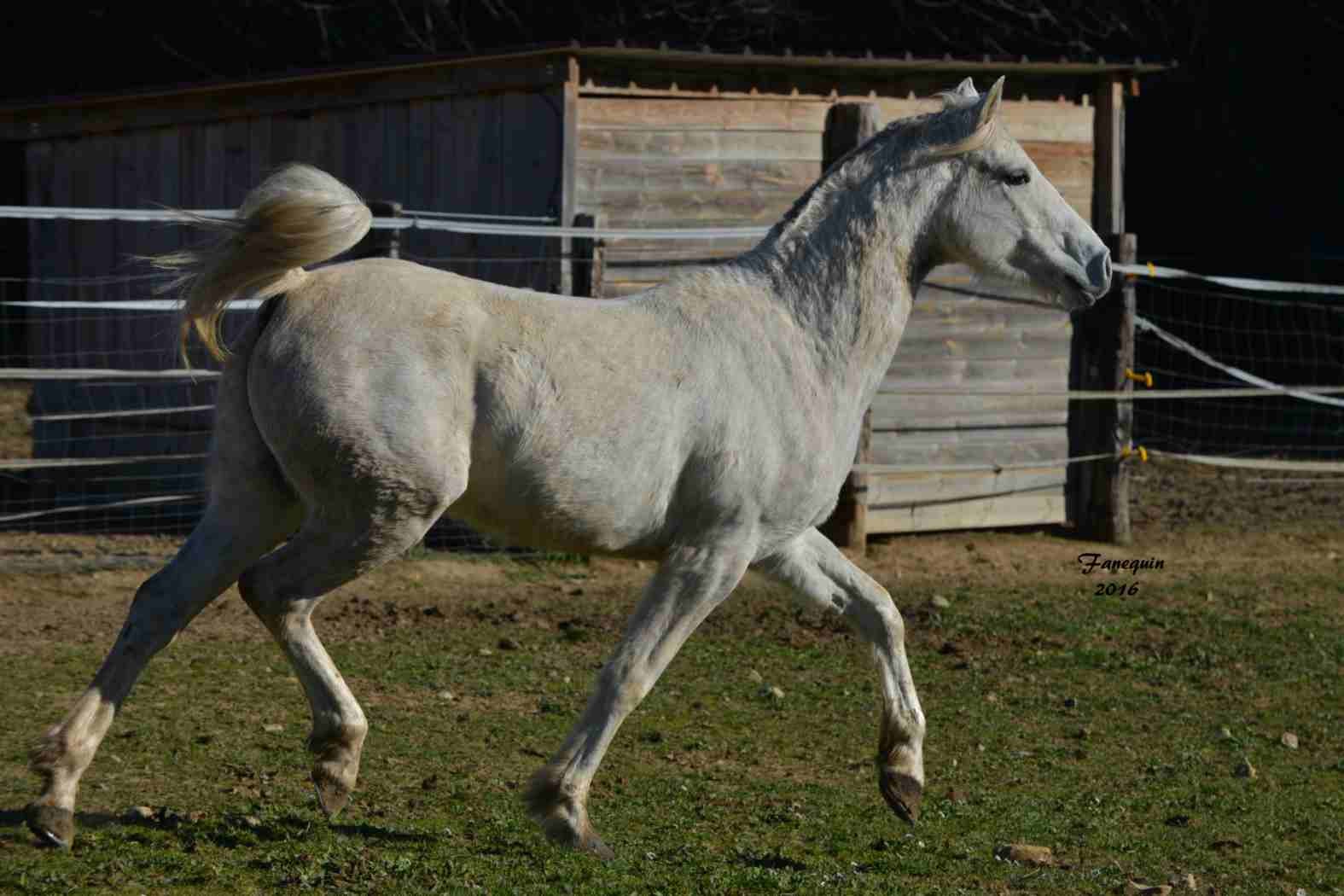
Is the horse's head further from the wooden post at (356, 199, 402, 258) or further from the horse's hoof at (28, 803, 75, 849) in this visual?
the wooden post at (356, 199, 402, 258)

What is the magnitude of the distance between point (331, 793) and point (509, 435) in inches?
41.3

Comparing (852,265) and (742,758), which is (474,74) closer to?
(742,758)

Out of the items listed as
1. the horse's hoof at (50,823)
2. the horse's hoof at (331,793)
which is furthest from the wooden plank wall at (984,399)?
the horse's hoof at (50,823)

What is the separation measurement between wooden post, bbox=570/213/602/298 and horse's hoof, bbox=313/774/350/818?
211 inches

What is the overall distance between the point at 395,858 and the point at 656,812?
1069mm

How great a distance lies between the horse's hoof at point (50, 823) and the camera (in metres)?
4.09

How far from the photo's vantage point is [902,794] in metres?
4.81

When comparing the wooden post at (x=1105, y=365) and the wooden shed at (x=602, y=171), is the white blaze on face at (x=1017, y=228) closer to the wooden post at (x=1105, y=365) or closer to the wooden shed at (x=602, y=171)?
the wooden shed at (x=602, y=171)

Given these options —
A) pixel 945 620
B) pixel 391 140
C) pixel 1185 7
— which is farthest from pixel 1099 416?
pixel 1185 7

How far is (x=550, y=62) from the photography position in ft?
32.2

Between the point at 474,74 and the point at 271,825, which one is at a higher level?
the point at 474,74

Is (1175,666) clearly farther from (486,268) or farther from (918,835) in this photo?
(486,268)

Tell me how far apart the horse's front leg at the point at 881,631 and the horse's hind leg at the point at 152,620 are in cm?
144

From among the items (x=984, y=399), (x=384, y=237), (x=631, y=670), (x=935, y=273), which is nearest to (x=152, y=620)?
(x=631, y=670)
